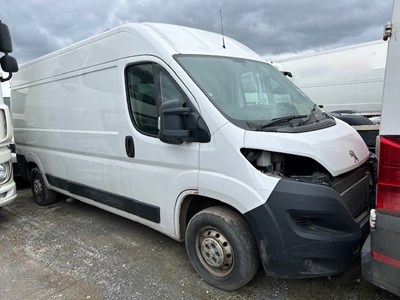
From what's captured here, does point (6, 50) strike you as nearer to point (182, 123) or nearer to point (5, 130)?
point (5, 130)

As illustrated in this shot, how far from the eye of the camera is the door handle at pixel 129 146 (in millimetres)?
3492

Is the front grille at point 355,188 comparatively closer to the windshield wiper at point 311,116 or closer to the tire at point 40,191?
the windshield wiper at point 311,116

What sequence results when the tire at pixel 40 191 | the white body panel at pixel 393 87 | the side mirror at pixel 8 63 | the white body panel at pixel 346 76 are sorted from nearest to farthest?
the white body panel at pixel 393 87, the side mirror at pixel 8 63, the tire at pixel 40 191, the white body panel at pixel 346 76

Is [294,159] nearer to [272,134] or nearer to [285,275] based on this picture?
[272,134]

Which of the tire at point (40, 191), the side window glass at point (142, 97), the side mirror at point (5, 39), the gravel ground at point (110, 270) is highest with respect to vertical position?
the side mirror at point (5, 39)

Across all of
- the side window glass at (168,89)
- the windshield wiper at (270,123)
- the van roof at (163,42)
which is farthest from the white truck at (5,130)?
the windshield wiper at (270,123)

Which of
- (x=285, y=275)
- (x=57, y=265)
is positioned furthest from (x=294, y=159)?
(x=57, y=265)

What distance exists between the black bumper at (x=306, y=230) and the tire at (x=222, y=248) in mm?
171

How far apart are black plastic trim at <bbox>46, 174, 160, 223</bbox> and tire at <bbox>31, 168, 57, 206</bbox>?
0.46 m

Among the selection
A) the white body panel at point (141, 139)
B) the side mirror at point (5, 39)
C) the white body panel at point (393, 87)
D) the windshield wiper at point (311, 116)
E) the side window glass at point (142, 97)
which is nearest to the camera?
the white body panel at point (393, 87)

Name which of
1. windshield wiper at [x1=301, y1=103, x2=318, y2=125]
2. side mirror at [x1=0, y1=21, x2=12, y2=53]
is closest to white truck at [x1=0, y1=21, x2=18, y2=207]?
side mirror at [x1=0, y1=21, x2=12, y2=53]

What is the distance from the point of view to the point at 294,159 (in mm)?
2645

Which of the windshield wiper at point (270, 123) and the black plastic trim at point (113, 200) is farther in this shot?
the black plastic trim at point (113, 200)

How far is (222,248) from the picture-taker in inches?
112
